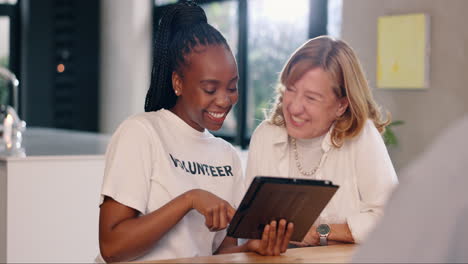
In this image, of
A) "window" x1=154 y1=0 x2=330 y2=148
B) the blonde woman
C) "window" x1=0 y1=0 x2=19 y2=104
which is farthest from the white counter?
"window" x1=0 y1=0 x2=19 y2=104

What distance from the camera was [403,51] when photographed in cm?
392

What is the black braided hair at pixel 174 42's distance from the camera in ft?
5.08

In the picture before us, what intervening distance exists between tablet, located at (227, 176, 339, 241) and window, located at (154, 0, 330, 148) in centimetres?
407

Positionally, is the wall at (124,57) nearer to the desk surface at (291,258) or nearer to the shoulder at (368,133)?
the shoulder at (368,133)

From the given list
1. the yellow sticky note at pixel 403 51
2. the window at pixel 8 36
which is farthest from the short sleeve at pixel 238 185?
the window at pixel 8 36

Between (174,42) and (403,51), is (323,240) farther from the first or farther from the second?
(403,51)

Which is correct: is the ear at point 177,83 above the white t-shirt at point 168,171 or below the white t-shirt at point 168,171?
above

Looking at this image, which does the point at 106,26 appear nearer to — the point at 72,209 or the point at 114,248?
the point at 72,209

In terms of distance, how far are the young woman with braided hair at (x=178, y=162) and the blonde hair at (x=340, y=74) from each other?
0.17 metres

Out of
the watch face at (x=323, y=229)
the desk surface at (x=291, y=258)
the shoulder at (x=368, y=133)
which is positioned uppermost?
the shoulder at (x=368, y=133)

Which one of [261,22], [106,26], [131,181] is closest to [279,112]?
[131,181]

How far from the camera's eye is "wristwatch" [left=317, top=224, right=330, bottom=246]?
152cm

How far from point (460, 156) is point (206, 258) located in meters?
0.83

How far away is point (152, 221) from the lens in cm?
136
